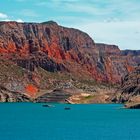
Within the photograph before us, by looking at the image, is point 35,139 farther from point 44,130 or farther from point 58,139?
point 44,130

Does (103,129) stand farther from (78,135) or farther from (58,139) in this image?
(58,139)

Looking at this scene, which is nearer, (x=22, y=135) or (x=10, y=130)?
(x=22, y=135)

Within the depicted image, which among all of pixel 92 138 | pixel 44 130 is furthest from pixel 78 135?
pixel 44 130

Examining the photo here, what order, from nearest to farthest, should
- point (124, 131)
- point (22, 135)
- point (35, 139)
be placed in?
point (35, 139), point (22, 135), point (124, 131)

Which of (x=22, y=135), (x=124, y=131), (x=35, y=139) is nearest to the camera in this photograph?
(x=35, y=139)

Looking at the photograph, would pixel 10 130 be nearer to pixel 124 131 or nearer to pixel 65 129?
pixel 65 129

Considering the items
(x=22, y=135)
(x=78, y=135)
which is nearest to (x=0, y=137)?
(x=22, y=135)

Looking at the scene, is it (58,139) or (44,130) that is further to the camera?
(44,130)

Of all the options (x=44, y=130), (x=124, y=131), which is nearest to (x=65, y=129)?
(x=44, y=130)
